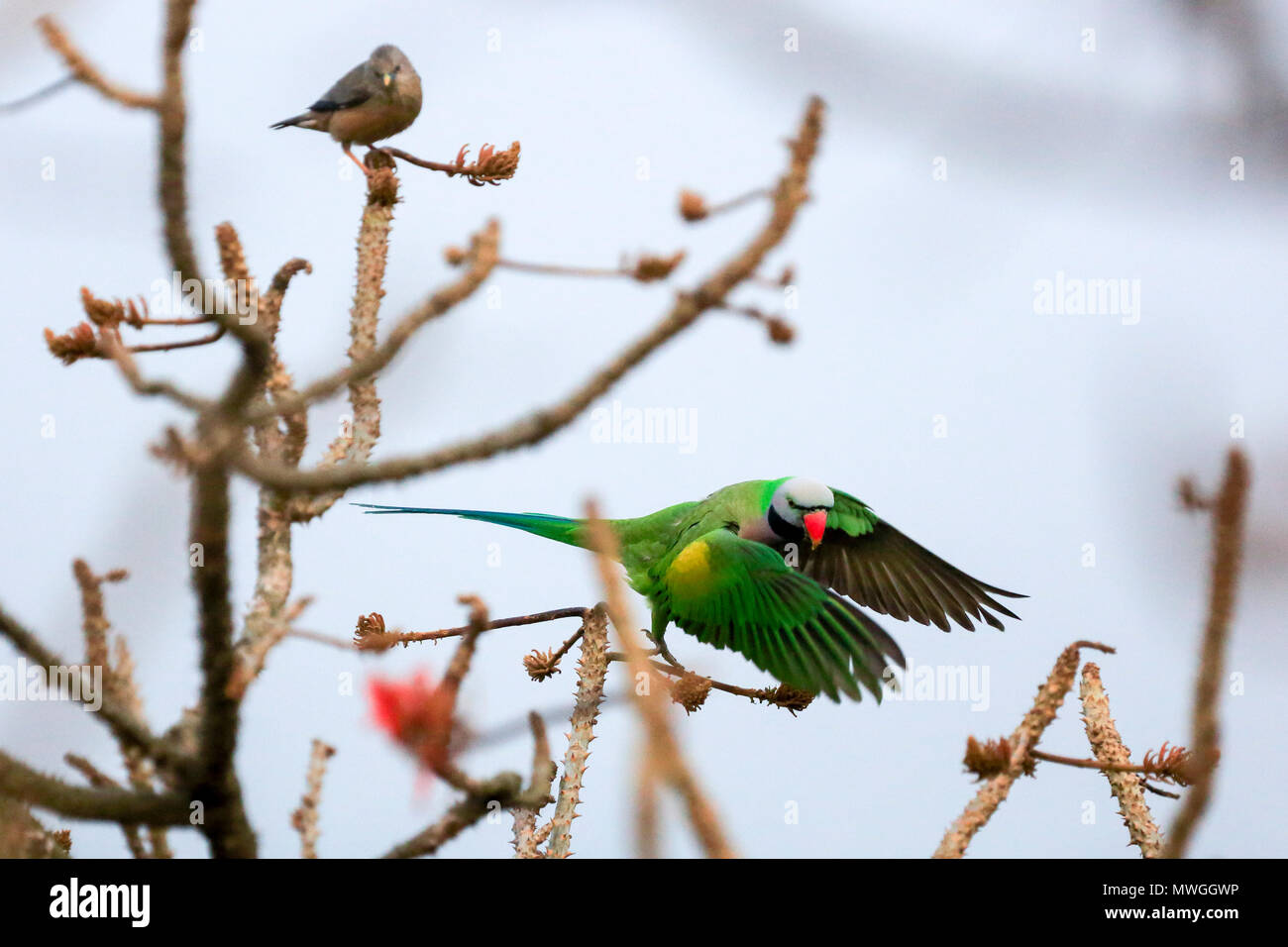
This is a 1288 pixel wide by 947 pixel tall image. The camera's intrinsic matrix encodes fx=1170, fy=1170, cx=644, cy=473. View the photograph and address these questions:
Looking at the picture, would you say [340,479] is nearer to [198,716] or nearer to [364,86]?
[198,716]

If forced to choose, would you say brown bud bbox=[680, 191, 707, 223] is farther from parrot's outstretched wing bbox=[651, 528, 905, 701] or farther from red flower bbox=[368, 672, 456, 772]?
parrot's outstretched wing bbox=[651, 528, 905, 701]

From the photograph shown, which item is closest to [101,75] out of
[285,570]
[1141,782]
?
[285,570]

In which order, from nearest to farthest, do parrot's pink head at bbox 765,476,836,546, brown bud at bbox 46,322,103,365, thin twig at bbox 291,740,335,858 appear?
thin twig at bbox 291,740,335,858, brown bud at bbox 46,322,103,365, parrot's pink head at bbox 765,476,836,546

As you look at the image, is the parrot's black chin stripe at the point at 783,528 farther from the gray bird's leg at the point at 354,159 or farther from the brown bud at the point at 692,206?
the brown bud at the point at 692,206

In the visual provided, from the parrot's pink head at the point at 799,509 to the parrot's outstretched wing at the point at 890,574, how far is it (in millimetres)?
159

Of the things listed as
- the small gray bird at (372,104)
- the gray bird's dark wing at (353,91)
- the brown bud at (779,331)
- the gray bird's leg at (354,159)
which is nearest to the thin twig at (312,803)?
the brown bud at (779,331)

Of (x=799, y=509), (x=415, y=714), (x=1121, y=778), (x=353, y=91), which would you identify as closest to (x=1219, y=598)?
(x=415, y=714)

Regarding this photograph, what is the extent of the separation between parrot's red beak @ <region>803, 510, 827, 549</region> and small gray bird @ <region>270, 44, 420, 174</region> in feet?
6.32

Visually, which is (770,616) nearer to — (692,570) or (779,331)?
(692,570)

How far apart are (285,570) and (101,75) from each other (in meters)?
0.80

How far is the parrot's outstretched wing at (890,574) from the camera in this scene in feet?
14.0

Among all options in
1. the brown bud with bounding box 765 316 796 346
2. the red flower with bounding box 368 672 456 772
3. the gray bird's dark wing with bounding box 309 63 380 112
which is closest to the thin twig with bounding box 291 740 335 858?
the red flower with bounding box 368 672 456 772

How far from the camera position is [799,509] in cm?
421

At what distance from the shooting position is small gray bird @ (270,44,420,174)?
344cm
